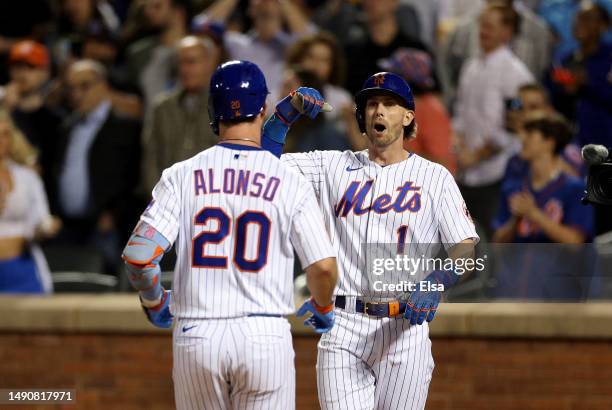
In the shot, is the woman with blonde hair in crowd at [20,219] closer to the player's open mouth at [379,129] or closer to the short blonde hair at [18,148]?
the short blonde hair at [18,148]

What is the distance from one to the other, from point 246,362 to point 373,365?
2.74ft

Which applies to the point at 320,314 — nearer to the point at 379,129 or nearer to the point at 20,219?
the point at 379,129

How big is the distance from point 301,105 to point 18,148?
3.90m

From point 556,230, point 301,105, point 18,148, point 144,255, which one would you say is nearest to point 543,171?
point 556,230

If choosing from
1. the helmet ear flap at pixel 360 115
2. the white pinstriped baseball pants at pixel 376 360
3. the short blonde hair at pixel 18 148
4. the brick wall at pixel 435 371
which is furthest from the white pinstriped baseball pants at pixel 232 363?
the short blonde hair at pixel 18 148

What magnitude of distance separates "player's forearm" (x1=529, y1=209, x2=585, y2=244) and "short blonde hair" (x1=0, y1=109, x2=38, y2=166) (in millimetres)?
3586

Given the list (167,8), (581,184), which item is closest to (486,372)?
(581,184)

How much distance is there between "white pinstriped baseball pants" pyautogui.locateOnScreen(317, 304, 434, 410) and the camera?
16.1 feet

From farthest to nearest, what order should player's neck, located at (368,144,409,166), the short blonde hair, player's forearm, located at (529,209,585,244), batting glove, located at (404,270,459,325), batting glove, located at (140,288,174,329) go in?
the short blonde hair
player's forearm, located at (529,209,585,244)
player's neck, located at (368,144,409,166)
batting glove, located at (404,270,459,325)
batting glove, located at (140,288,174,329)

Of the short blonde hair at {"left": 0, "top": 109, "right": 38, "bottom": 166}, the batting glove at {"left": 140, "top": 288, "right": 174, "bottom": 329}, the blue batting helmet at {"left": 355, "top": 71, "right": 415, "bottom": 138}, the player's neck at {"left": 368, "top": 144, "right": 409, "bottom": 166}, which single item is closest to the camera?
the batting glove at {"left": 140, "top": 288, "right": 174, "bottom": 329}

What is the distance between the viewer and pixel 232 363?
4.34m

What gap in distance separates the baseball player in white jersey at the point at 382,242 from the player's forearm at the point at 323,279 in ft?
1.60

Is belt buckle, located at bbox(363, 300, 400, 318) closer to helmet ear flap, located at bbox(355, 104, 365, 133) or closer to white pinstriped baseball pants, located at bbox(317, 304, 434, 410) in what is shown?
white pinstriped baseball pants, located at bbox(317, 304, 434, 410)

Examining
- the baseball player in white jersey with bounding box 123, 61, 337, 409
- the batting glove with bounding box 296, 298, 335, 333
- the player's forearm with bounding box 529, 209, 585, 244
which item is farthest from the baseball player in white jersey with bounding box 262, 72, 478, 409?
the player's forearm with bounding box 529, 209, 585, 244
